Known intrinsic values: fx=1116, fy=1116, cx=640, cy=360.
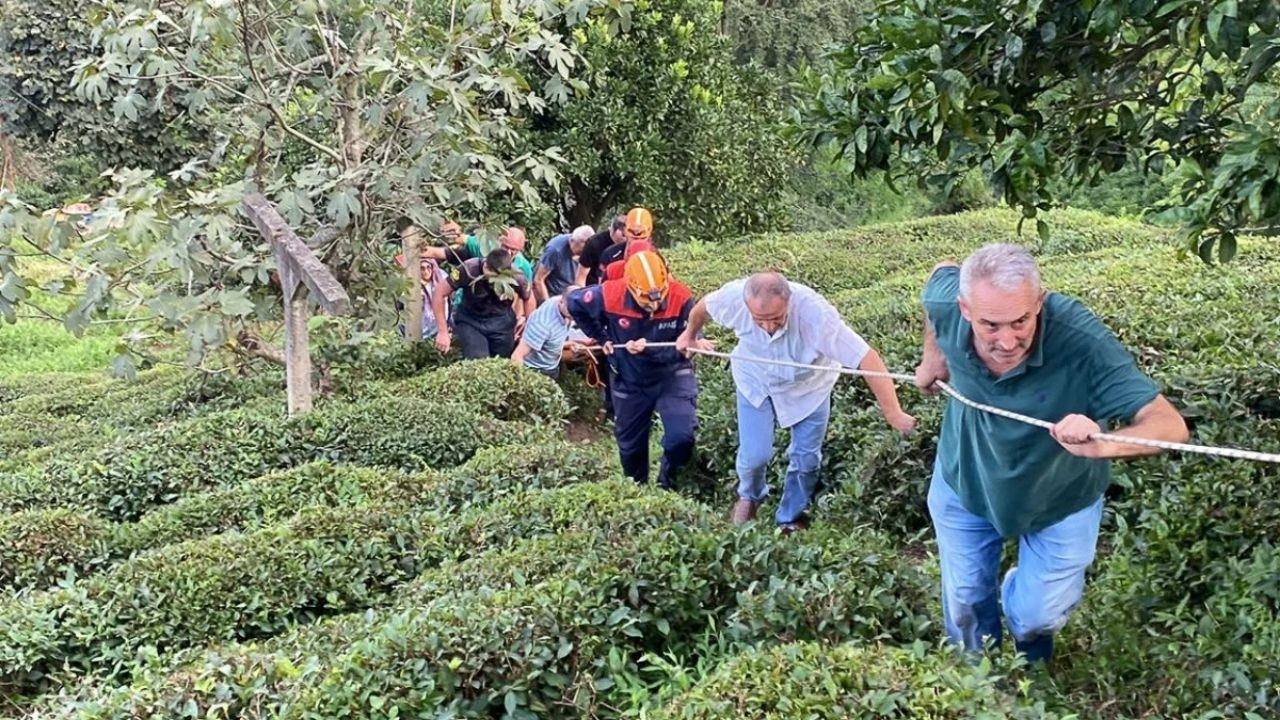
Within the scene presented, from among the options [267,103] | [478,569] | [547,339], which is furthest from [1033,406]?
[267,103]

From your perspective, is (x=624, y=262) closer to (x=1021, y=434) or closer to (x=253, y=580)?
(x=253, y=580)

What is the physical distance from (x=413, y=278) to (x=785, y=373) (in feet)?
13.1

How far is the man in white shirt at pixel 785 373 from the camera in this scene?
5.14 meters

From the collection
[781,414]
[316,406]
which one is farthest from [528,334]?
[781,414]

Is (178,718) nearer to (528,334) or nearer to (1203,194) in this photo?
(1203,194)

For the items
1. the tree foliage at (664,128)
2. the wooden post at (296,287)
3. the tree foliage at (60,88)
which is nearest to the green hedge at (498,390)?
the wooden post at (296,287)

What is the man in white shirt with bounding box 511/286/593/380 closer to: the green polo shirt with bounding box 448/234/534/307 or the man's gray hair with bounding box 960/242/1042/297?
the green polo shirt with bounding box 448/234/534/307

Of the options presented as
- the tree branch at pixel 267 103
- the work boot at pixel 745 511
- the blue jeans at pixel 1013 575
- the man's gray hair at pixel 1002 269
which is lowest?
the work boot at pixel 745 511

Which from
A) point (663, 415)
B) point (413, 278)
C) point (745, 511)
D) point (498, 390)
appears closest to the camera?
point (745, 511)

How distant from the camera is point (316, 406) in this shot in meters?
7.62

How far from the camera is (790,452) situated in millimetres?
5762

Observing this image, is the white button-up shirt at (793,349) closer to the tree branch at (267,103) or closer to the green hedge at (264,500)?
the green hedge at (264,500)

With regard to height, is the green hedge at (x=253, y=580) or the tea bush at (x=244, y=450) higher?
the green hedge at (x=253, y=580)

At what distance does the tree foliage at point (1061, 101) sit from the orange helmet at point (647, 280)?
2.14 metres
